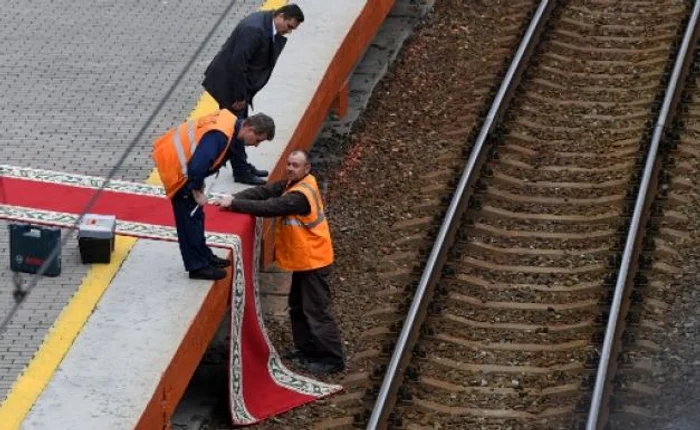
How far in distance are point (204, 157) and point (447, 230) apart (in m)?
3.15

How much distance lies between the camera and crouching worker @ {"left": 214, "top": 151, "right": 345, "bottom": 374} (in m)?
12.9

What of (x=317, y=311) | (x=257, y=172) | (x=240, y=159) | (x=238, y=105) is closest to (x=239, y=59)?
(x=238, y=105)

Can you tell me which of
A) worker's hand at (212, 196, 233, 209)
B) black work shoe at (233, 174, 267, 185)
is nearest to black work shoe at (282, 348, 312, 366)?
black work shoe at (233, 174, 267, 185)

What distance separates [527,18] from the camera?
64.7 feet

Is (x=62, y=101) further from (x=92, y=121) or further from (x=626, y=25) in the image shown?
(x=626, y=25)

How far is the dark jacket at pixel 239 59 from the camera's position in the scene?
1399cm

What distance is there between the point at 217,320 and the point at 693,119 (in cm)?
615

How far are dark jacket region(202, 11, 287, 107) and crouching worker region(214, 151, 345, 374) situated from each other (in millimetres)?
1087

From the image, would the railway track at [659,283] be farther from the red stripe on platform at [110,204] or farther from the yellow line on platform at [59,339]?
the yellow line on platform at [59,339]

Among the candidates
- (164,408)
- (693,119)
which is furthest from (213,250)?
(693,119)

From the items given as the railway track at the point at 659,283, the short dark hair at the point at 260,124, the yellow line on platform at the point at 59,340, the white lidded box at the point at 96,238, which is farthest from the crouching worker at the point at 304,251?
the railway track at the point at 659,283

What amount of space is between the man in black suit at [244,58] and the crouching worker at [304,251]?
3.36ft

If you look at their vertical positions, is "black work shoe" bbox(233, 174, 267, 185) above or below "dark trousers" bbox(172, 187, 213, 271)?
above

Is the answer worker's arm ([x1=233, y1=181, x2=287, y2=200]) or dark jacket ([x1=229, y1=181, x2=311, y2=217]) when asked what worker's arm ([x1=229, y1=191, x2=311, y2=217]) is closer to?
dark jacket ([x1=229, y1=181, x2=311, y2=217])
